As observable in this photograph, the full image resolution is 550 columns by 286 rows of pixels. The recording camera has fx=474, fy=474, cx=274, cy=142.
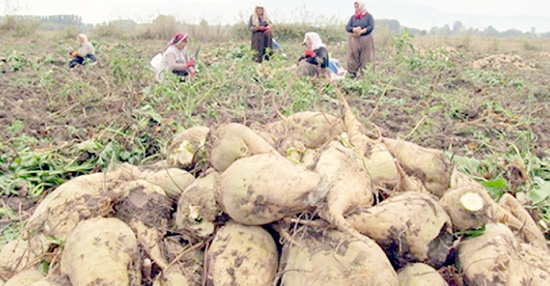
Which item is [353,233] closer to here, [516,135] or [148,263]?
[148,263]

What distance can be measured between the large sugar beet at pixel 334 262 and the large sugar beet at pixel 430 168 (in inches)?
29.7

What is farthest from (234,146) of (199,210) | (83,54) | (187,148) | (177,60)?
(83,54)

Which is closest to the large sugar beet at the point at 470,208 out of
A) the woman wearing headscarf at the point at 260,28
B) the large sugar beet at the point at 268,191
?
the large sugar beet at the point at 268,191

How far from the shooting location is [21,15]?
2136 cm

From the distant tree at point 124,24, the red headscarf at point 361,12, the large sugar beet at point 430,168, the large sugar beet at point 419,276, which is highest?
the red headscarf at point 361,12

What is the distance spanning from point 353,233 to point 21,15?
76.7 ft

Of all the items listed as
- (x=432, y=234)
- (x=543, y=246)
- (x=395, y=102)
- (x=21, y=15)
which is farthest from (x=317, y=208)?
(x=21, y=15)

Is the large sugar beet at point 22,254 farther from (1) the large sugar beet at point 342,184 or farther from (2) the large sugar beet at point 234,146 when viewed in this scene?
(1) the large sugar beet at point 342,184

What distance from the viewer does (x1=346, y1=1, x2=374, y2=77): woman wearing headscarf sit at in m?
10.3

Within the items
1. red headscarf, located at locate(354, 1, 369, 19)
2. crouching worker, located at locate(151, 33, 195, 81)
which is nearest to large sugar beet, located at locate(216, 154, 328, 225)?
crouching worker, located at locate(151, 33, 195, 81)

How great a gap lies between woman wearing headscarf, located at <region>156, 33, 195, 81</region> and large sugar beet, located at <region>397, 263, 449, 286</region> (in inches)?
266

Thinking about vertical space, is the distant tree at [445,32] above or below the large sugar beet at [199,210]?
above

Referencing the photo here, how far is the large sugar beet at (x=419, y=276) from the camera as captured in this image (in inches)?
84.4

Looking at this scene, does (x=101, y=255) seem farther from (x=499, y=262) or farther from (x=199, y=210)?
(x=499, y=262)
